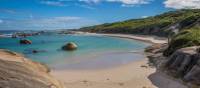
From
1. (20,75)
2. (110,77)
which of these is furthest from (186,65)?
(20,75)

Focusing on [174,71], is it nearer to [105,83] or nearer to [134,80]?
[134,80]

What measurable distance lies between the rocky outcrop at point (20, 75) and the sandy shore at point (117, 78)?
11.1 metres

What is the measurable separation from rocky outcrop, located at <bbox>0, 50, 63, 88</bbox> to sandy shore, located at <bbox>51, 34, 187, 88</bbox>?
11138 millimetres

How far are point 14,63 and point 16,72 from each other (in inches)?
21.6

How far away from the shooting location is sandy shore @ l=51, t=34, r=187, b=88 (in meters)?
21.8

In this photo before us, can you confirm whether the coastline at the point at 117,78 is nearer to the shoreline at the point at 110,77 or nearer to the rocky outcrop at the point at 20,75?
the shoreline at the point at 110,77

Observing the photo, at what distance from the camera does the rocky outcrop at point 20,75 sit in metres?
9.67

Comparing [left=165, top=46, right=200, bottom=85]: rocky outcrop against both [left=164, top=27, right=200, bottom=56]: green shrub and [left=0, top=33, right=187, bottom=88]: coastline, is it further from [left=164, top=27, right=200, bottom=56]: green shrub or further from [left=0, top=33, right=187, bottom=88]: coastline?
[left=164, top=27, right=200, bottom=56]: green shrub

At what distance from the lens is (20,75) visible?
10016 millimetres

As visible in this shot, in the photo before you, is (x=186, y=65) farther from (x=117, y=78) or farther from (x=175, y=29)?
(x=175, y=29)

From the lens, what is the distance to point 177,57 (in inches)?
973

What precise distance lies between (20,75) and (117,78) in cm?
1562

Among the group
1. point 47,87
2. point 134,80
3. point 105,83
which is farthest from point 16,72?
point 134,80

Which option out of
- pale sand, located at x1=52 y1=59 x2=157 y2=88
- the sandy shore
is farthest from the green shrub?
pale sand, located at x1=52 y1=59 x2=157 y2=88
